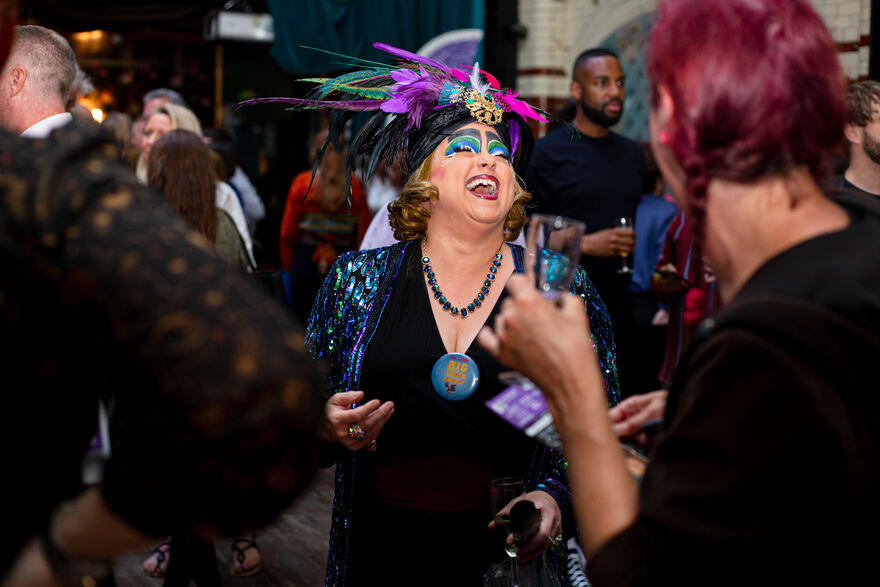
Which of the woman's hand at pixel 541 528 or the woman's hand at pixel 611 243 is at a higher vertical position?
the woman's hand at pixel 611 243

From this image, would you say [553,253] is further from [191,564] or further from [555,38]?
[555,38]

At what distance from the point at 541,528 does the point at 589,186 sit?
2965 millimetres

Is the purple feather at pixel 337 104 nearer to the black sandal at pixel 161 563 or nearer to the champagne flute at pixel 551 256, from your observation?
the champagne flute at pixel 551 256

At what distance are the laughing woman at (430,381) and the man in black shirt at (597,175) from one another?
2.11 meters

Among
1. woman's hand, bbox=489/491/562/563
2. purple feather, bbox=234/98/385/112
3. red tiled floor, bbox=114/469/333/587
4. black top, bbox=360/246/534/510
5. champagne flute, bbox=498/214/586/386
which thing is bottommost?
red tiled floor, bbox=114/469/333/587

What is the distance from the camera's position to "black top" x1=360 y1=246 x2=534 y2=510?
2254 millimetres

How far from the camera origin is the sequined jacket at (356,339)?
7.54 ft

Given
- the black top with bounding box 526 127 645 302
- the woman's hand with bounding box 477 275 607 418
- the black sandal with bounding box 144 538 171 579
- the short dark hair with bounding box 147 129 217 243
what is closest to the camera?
the woman's hand with bounding box 477 275 607 418

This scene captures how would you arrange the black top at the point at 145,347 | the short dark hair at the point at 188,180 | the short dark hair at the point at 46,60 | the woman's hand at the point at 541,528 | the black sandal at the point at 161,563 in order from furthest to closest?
the black sandal at the point at 161,563
the short dark hair at the point at 188,180
the short dark hair at the point at 46,60
the woman's hand at the point at 541,528
the black top at the point at 145,347

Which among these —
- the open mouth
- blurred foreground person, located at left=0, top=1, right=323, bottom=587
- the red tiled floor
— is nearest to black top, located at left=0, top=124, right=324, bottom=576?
blurred foreground person, located at left=0, top=1, right=323, bottom=587

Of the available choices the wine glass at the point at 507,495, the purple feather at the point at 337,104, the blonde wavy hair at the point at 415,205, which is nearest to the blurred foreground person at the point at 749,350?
the wine glass at the point at 507,495

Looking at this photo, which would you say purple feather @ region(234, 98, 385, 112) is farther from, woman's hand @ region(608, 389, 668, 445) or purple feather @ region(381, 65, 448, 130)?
woman's hand @ region(608, 389, 668, 445)

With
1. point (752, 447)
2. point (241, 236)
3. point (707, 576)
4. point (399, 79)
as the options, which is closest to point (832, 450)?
point (752, 447)

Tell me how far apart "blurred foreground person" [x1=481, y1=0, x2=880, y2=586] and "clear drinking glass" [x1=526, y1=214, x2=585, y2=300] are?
78mm
